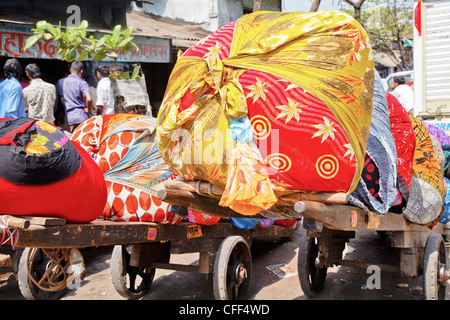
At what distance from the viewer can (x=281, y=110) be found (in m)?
2.52

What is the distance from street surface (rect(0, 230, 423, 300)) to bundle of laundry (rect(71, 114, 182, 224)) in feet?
4.28

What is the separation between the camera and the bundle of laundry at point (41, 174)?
9.48ft

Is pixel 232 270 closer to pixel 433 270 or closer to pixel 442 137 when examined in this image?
pixel 433 270

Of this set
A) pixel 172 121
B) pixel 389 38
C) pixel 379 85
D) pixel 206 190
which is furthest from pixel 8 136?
pixel 389 38

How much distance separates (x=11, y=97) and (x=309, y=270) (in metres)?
4.38

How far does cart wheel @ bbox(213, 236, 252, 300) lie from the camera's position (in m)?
4.10

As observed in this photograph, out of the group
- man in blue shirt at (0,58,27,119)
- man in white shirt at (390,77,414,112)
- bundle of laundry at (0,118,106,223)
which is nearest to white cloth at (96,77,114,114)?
man in blue shirt at (0,58,27,119)

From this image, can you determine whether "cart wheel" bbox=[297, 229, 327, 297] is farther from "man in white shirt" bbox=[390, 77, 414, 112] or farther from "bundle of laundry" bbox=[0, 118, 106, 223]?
"man in white shirt" bbox=[390, 77, 414, 112]

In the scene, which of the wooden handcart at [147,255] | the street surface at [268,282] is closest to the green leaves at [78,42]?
the street surface at [268,282]

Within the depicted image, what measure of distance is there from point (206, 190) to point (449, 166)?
130 inches

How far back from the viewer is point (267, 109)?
254 cm

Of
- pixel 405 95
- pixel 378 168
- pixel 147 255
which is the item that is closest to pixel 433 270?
pixel 378 168

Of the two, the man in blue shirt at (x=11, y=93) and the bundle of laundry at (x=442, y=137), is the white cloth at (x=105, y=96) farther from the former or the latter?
the bundle of laundry at (x=442, y=137)

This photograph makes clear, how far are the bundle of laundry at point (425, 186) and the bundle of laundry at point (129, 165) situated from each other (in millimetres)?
1888
